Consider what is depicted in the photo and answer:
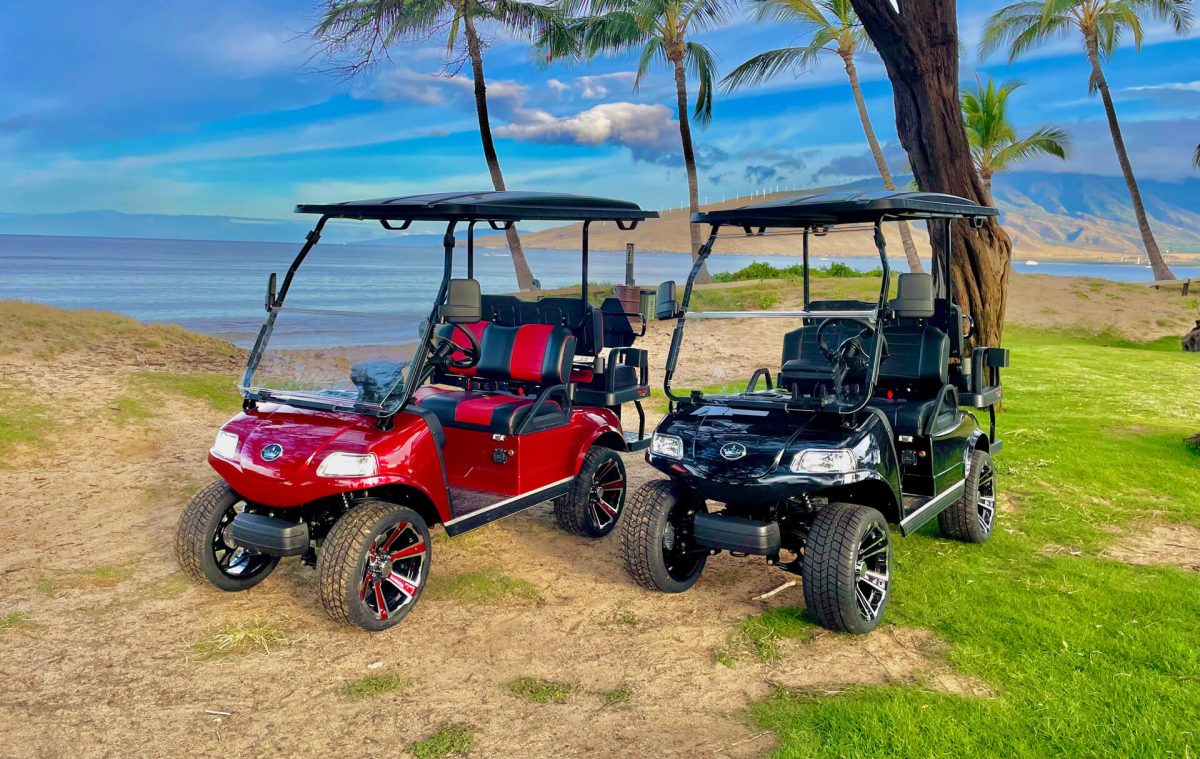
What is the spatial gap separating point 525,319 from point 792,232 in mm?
2084

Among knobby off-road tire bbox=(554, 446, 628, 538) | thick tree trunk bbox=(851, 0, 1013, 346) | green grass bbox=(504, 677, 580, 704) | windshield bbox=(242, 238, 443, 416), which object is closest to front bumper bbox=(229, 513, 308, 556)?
windshield bbox=(242, 238, 443, 416)

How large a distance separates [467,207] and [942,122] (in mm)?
6078

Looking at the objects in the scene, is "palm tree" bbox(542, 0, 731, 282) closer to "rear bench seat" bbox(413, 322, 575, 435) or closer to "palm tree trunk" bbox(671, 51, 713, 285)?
"palm tree trunk" bbox(671, 51, 713, 285)

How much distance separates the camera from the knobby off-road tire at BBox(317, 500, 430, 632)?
178 inches

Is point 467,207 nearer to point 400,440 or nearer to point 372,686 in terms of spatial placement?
point 400,440

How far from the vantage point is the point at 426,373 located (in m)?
5.21

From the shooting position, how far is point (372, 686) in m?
4.18

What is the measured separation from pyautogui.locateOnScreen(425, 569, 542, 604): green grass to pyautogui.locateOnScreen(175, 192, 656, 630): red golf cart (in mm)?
388

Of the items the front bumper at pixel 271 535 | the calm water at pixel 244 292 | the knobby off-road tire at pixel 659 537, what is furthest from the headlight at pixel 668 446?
the front bumper at pixel 271 535

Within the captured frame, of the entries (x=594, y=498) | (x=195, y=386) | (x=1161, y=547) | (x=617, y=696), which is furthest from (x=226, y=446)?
(x=195, y=386)

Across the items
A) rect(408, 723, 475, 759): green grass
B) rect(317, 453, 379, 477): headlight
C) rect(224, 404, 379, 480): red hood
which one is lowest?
rect(408, 723, 475, 759): green grass

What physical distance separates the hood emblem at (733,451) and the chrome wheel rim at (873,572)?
72 cm

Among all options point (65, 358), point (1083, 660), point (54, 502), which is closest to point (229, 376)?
point (65, 358)

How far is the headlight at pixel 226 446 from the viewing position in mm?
4824
